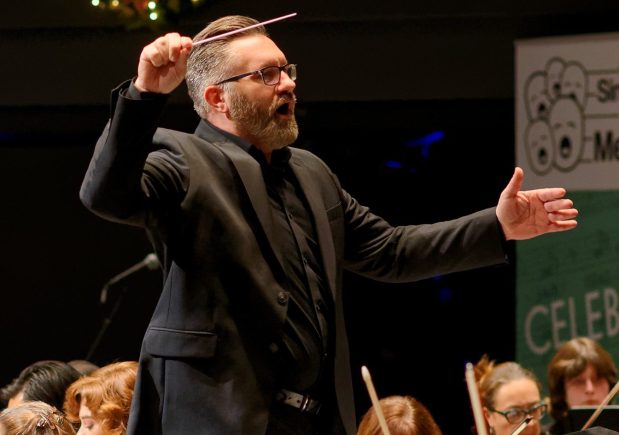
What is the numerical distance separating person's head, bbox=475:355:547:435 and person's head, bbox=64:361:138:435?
1.28 m

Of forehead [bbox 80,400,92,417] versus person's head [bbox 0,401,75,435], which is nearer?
person's head [bbox 0,401,75,435]

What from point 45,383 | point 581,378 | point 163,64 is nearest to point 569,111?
point 581,378

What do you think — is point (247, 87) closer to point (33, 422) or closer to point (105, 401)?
point (33, 422)

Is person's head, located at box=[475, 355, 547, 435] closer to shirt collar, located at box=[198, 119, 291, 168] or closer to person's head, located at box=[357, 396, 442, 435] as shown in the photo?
person's head, located at box=[357, 396, 442, 435]

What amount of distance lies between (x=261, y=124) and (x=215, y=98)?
13 cm

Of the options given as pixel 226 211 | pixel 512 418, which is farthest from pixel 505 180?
pixel 226 211

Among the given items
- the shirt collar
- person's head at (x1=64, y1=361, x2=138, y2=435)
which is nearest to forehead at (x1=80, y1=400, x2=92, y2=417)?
person's head at (x1=64, y1=361, x2=138, y2=435)

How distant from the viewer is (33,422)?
3363 mm

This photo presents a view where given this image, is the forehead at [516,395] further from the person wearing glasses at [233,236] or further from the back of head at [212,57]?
the back of head at [212,57]

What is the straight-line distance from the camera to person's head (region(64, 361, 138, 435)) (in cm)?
371

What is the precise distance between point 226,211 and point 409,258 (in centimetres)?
51

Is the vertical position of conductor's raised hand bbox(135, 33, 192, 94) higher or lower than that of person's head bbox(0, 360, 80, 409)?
higher

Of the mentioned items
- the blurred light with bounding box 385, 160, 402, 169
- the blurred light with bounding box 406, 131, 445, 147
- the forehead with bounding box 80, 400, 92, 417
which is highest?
the blurred light with bounding box 406, 131, 445, 147

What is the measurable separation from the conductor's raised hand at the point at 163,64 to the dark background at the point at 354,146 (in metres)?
3.70
